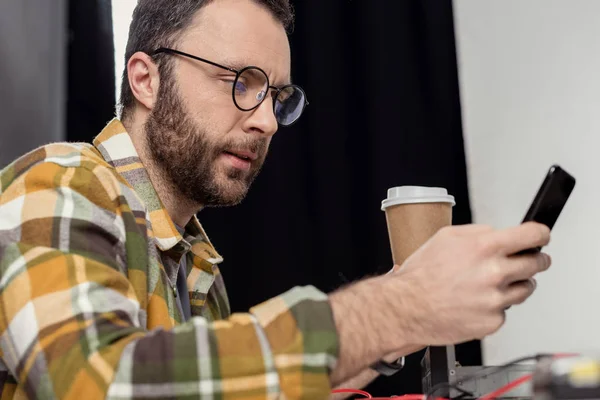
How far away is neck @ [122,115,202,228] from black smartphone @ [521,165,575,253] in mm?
764

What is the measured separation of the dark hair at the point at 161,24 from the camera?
4.30 feet

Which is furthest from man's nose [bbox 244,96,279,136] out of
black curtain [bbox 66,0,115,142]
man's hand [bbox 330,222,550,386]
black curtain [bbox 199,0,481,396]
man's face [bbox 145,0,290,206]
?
black curtain [bbox 66,0,115,142]

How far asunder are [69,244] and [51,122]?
166cm

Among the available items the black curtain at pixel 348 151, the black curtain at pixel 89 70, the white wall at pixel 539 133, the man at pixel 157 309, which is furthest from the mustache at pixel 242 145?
the black curtain at pixel 89 70

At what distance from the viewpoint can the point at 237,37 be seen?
1269mm

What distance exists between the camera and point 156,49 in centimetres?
133

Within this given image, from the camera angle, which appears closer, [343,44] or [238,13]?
[238,13]

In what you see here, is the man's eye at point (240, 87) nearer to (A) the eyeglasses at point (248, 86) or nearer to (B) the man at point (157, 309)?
(A) the eyeglasses at point (248, 86)

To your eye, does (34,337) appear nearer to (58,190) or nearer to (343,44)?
Result: (58,190)

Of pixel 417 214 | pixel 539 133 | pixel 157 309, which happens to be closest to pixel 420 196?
pixel 417 214

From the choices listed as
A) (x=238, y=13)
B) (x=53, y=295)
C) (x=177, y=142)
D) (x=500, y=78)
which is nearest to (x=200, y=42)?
(x=238, y=13)

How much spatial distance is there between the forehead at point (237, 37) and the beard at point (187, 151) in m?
0.11

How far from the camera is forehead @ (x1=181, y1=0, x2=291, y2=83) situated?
4.13 ft

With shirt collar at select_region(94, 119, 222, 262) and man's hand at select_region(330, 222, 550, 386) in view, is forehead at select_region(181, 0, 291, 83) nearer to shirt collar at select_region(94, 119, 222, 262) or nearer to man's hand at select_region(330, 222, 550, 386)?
shirt collar at select_region(94, 119, 222, 262)
